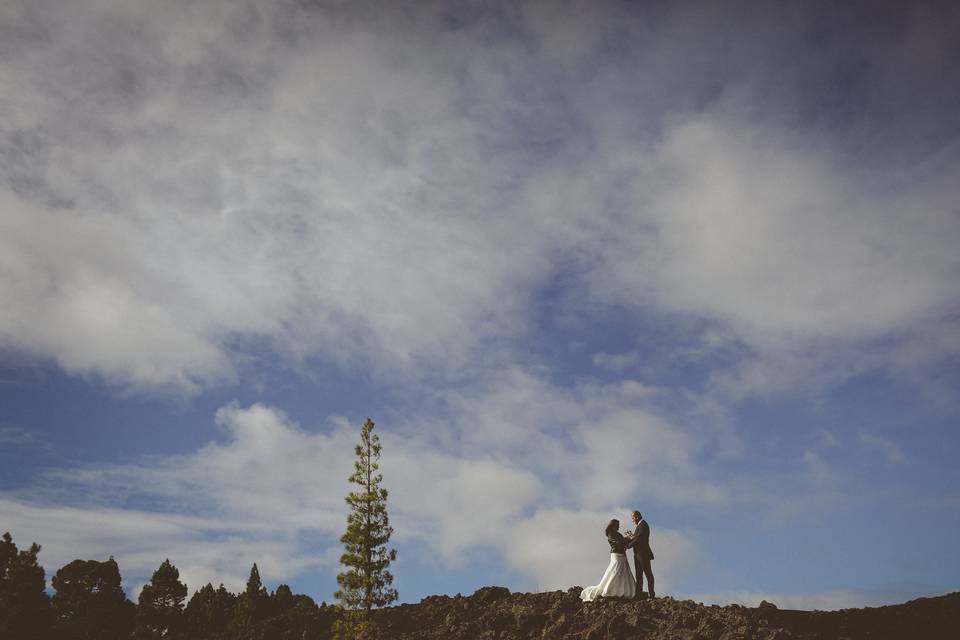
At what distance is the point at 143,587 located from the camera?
69.2 metres

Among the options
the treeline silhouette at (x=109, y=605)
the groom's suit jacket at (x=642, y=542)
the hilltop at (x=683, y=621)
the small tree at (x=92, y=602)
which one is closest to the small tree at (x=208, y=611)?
the treeline silhouette at (x=109, y=605)

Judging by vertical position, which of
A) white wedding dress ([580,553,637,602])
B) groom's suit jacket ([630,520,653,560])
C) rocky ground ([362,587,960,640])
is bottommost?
rocky ground ([362,587,960,640])

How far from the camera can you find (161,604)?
69375 mm

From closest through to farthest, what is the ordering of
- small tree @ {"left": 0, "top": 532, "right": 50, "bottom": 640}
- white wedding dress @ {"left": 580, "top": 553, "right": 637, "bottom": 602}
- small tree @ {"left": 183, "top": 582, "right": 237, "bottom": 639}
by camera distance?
white wedding dress @ {"left": 580, "top": 553, "right": 637, "bottom": 602} → small tree @ {"left": 0, "top": 532, "right": 50, "bottom": 640} → small tree @ {"left": 183, "top": 582, "right": 237, "bottom": 639}

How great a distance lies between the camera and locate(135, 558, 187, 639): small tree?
222 ft

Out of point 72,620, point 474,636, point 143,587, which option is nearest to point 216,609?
point 143,587

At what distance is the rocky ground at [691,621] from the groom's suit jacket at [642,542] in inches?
70.0

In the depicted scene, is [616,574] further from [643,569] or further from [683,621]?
[683,621]

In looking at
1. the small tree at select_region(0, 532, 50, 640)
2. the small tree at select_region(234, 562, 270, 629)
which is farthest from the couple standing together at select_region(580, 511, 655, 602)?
the small tree at select_region(0, 532, 50, 640)

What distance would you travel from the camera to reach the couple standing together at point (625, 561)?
24922mm

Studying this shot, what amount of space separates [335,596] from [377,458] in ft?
26.6

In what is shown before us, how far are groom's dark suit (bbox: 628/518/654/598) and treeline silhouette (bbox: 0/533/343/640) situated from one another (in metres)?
42.1

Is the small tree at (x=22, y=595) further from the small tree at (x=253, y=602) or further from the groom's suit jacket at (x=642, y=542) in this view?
the groom's suit jacket at (x=642, y=542)

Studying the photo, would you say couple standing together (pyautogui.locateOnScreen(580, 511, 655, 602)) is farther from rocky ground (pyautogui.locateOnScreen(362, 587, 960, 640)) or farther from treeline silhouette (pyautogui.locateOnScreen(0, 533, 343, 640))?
treeline silhouette (pyautogui.locateOnScreen(0, 533, 343, 640))
